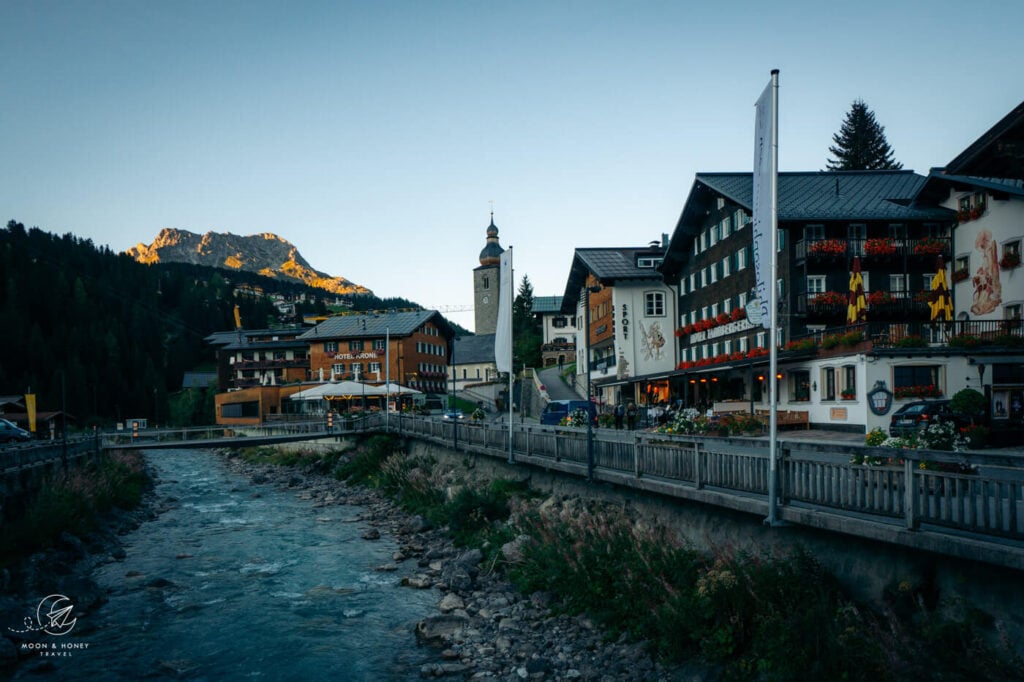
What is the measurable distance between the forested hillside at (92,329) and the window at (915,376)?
69.6m

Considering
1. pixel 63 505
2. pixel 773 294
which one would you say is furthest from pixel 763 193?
pixel 63 505

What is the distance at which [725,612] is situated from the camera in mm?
10633

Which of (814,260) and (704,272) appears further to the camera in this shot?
(704,272)

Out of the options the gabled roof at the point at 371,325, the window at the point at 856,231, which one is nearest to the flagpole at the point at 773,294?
the window at the point at 856,231

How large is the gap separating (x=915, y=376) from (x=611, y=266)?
2821 cm

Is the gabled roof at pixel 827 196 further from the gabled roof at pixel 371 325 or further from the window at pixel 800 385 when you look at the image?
the gabled roof at pixel 371 325

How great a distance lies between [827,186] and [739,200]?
22.5ft

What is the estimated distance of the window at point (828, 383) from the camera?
31594 millimetres

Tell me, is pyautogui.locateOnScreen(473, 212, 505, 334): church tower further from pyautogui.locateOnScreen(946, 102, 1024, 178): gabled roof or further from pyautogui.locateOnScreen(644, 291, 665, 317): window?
pyautogui.locateOnScreen(946, 102, 1024, 178): gabled roof

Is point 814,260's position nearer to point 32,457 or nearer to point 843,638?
point 843,638

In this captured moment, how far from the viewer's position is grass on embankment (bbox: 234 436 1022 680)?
26.7 ft

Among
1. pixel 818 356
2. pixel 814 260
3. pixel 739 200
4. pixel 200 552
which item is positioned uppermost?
pixel 739 200

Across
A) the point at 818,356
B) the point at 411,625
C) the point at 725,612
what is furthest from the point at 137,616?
the point at 818,356

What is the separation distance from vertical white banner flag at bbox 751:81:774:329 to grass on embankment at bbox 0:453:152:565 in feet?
64.0
